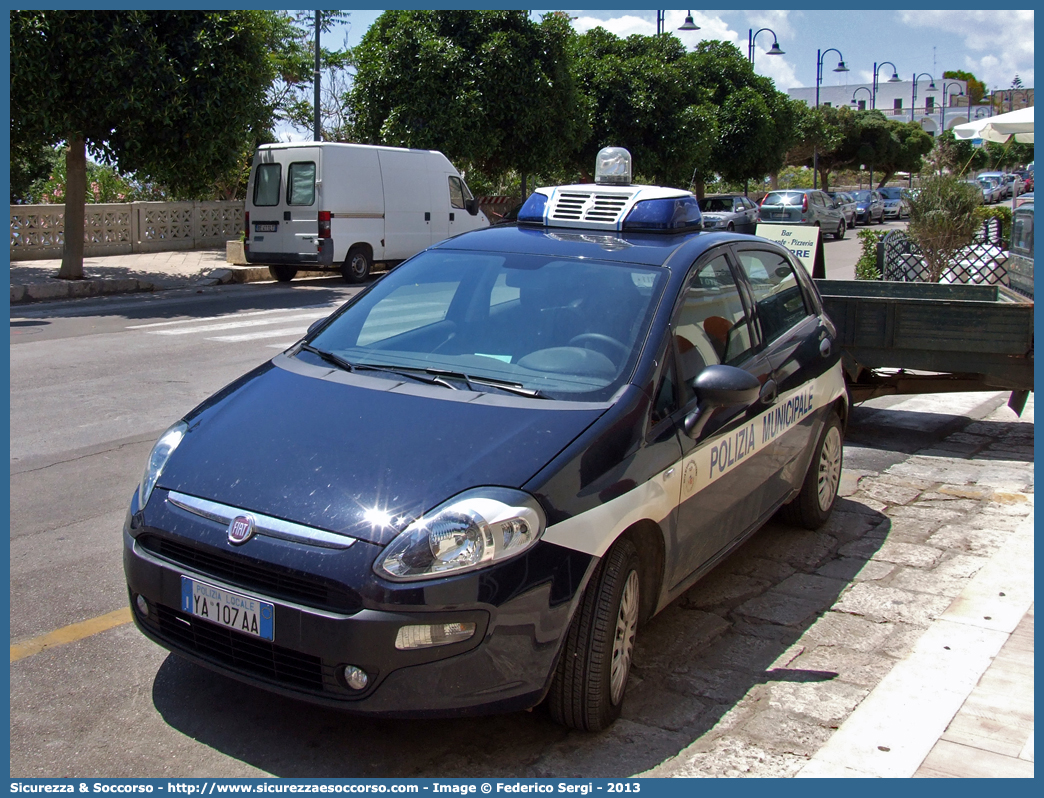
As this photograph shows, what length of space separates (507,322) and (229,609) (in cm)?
164

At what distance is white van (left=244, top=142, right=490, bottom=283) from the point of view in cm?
1795

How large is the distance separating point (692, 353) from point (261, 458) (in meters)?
1.73

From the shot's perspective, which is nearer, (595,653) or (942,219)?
(595,653)

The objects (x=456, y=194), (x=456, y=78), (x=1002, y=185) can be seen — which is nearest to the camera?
(x=456, y=194)

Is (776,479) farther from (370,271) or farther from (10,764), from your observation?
(370,271)

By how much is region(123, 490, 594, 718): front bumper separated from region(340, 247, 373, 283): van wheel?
15.9m

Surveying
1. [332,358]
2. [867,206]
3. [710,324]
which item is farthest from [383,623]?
[867,206]

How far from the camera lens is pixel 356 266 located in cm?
1894

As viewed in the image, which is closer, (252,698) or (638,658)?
(252,698)

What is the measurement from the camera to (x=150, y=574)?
333 cm

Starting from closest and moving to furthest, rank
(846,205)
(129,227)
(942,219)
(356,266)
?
(942,219) < (356,266) < (129,227) < (846,205)

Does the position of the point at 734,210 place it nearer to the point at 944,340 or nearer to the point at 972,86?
the point at 944,340

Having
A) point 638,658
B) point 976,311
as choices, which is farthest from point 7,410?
point 976,311

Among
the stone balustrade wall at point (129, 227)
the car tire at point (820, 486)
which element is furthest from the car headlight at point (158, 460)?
the stone balustrade wall at point (129, 227)
